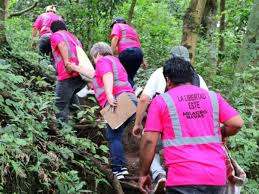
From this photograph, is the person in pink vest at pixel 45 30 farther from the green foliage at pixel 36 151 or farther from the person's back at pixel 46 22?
the green foliage at pixel 36 151

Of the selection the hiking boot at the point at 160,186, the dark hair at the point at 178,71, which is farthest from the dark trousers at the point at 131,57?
the dark hair at the point at 178,71

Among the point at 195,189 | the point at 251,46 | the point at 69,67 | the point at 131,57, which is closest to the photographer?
the point at 195,189

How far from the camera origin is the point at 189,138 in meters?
3.76

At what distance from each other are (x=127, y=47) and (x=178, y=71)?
14.2 feet

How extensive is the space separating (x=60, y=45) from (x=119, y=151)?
1980 millimetres

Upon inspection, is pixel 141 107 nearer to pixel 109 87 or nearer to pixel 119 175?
pixel 109 87

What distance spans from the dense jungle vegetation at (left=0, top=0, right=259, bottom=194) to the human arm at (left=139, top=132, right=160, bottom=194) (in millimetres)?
927

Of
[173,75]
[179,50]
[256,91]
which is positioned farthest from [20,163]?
[256,91]

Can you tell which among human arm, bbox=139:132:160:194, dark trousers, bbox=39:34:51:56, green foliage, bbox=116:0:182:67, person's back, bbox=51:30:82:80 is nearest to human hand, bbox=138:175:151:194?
human arm, bbox=139:132:160:194

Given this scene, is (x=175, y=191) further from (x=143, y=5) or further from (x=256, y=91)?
(x=143, y=5)

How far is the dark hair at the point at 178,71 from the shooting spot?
13.1 feet

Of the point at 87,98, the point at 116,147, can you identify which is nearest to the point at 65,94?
the point at 116,147

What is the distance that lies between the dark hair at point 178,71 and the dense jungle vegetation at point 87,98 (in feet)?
5.12

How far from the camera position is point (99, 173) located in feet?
18.5
